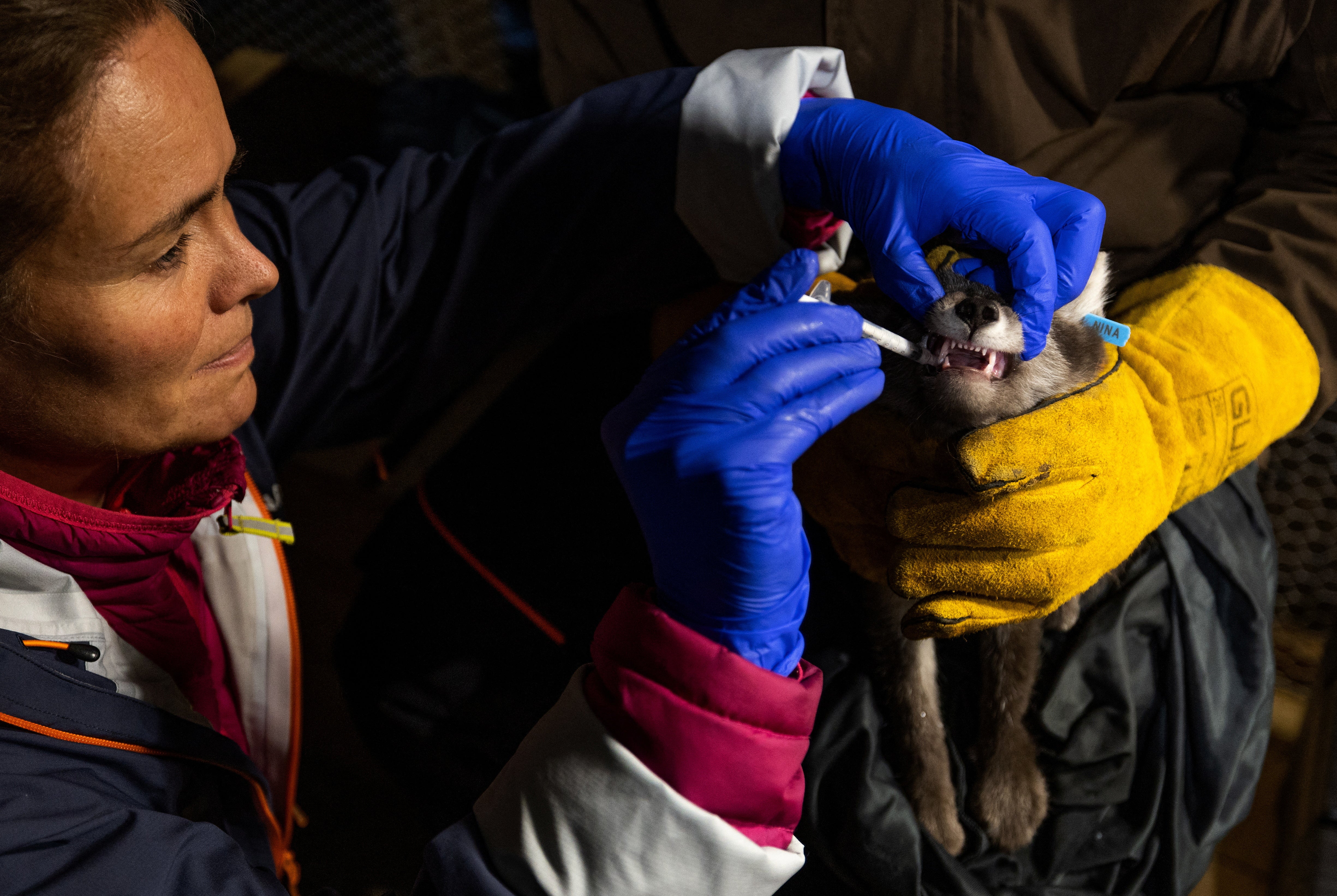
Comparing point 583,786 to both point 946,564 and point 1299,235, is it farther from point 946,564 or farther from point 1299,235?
A: point 1299,235

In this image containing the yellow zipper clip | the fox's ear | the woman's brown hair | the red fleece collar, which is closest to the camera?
the woman's brown hair

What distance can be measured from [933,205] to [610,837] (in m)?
0.79

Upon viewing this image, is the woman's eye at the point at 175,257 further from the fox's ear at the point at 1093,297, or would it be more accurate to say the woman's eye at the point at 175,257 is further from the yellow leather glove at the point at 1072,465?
the fox's ear at the point at 1093,297

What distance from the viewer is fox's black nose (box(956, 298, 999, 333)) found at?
3.18 feet

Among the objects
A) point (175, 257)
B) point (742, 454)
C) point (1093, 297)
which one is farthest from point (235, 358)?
point (1093, 297)

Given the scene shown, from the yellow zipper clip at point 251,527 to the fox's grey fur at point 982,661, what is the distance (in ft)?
2.80

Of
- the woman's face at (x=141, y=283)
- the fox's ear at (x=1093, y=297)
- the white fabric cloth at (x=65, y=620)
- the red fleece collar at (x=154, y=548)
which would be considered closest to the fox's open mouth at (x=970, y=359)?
the fox's ear at (x=1093, y=297)

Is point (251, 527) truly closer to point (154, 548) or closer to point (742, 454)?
point (154, 548)

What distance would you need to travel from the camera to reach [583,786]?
0.83m

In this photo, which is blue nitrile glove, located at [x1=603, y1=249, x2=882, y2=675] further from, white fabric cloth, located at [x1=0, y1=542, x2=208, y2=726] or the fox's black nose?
white fabric cloth, located at [x1=0, y1=542, x2=208, y2=726]

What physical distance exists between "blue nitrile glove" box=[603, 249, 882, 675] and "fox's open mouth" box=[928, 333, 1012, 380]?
11cm

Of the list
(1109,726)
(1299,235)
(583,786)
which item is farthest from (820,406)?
(1299,235)

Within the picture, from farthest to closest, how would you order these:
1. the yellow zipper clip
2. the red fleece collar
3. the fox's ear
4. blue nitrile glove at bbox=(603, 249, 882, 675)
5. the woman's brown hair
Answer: the yellow zipper clip
the fox's ear
the red fleece collar
blue nitrile glove at bbox=(603, 249, 882, 675)
the woman's brown hair

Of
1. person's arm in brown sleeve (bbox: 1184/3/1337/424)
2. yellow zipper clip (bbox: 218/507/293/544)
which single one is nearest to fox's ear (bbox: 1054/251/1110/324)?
person's arm in brown sleeve (bbox: 1184/3/1337/424)
